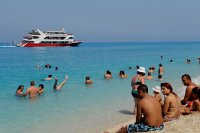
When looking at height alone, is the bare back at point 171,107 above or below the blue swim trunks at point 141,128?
above

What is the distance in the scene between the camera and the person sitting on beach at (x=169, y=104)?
23.9ft

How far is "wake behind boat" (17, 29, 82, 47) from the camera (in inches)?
3413

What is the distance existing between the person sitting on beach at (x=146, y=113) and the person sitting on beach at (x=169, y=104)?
2.41 ft

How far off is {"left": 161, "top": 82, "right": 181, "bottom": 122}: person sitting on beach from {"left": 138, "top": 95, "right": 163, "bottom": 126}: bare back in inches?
30.7

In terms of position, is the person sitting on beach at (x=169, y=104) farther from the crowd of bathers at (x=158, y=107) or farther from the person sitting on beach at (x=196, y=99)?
the person sitting on beach at (x=196, y=99)

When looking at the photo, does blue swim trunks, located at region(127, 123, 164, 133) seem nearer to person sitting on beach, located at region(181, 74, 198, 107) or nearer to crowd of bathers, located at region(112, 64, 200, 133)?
crowd of bathers, located at region(112, 64, 200, 133)

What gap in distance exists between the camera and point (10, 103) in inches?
532

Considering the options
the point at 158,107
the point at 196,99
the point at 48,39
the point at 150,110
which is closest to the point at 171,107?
the point at 158,107

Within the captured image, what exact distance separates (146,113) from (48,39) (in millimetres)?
84117

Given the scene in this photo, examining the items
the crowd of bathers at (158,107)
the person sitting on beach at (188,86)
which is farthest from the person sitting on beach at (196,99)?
the person sitting on beach at (188,86)

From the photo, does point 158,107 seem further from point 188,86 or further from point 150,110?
point 188,86

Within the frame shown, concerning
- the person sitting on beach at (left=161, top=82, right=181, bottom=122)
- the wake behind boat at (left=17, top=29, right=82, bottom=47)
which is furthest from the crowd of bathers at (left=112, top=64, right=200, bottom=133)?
the wake behind boat at (left=17, top=29, right=82, bottom=47)

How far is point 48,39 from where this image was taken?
291 ft

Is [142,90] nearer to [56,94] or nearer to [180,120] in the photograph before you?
[180,120]
